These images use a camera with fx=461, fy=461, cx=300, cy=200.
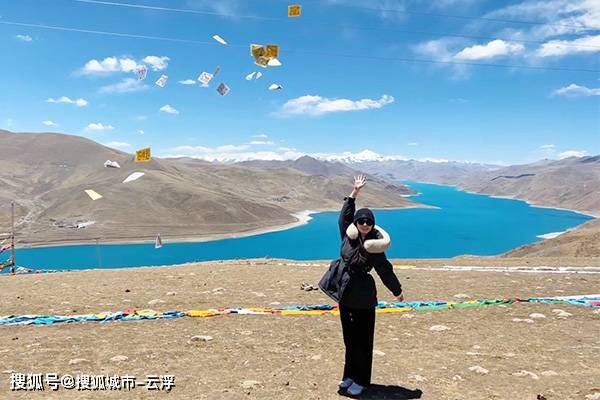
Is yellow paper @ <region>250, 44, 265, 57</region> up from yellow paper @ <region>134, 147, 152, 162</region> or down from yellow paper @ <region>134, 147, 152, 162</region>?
up

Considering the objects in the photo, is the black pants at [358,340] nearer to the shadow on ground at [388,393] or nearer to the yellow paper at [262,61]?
the shadow on ground at [388,393]

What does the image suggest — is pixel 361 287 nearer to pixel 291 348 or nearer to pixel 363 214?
pixel 363 214

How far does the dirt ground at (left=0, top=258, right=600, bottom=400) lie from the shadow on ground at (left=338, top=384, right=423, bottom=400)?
33 millimetres

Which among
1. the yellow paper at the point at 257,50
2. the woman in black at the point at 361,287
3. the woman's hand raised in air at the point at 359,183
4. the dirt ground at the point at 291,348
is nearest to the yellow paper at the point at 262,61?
the yellow paper at the point at 257,50

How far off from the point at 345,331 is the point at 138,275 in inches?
576

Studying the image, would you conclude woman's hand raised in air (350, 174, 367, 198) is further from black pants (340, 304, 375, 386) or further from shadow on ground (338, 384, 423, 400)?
shadow on ground (338, 384, 423, 400)

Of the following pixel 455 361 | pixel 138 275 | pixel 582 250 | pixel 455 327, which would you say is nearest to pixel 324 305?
pixel 455 327

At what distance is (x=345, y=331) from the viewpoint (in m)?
7.07

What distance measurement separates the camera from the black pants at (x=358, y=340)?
6.89m

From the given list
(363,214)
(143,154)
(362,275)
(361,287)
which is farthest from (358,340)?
(143,154)

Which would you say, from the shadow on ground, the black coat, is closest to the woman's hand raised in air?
the black coat

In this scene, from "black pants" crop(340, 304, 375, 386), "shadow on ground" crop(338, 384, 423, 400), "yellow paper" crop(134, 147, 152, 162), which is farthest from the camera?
"yellow paper" crop(134, 147, 152, 162)

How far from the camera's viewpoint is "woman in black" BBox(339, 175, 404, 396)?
670 cm

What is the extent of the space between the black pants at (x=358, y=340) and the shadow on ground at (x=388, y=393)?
196 mm
